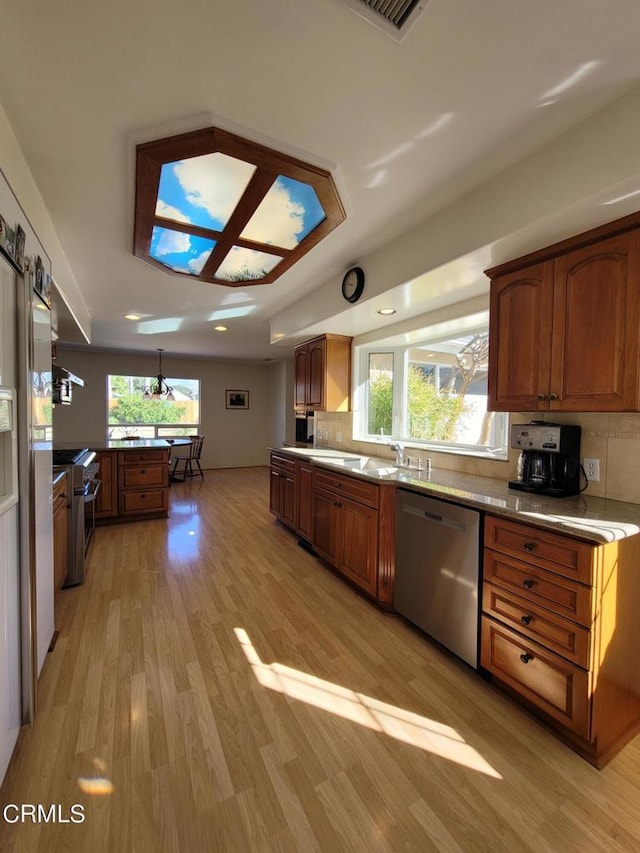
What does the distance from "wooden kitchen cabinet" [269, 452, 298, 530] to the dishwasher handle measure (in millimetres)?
1630

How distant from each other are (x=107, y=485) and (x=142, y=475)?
1.22ft

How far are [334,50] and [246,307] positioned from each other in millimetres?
2904

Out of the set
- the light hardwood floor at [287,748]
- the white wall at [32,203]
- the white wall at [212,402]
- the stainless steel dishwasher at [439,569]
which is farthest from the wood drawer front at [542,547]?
the white wall at [212,402]

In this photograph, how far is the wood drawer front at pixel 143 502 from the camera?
4.20 m

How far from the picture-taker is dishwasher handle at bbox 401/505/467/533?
187 cm

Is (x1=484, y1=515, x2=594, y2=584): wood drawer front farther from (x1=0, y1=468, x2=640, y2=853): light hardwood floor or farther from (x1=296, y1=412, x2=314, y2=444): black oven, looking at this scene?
(x1=296, y1=412, x2=314, y2=444): black oven

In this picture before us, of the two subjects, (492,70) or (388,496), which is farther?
(388,496)

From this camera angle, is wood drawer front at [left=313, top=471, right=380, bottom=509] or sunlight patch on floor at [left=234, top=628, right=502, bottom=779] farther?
wood drawer front at [left=313, top=471, right=380, bottom=509]

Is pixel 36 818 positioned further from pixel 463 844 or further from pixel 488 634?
pixel 488 634

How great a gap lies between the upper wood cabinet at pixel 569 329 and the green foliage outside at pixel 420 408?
3.08 ft

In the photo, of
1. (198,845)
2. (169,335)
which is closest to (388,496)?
(198,845)

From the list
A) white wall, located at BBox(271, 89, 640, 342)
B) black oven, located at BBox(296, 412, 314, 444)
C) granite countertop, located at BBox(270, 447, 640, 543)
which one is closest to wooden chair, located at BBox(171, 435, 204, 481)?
black oven, located at BBox(296, 412, 314, 444)

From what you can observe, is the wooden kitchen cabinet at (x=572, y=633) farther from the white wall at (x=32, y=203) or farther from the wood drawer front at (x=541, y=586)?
the white wall at (x=32, y=203)

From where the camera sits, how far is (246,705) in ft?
5.35
